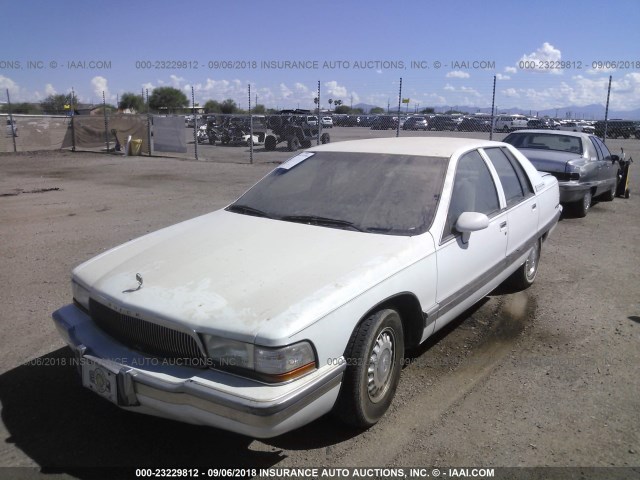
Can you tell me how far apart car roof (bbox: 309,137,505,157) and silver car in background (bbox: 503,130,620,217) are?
201 inches

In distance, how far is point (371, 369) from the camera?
2.99 m

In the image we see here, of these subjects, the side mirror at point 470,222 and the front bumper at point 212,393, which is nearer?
the front bumper at point 212,393

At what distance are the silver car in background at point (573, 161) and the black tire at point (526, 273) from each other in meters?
4.08

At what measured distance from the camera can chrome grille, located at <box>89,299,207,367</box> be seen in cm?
257

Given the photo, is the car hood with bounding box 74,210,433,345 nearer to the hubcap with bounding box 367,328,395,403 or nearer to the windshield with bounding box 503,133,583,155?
the hubcap with bounding box 367,328,395,403

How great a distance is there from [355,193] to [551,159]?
6.82m

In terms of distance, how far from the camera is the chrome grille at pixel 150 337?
2570 mm

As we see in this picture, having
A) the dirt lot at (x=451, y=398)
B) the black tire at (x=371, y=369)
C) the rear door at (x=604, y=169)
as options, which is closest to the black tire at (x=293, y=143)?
the rear door at (x=604, y=169)

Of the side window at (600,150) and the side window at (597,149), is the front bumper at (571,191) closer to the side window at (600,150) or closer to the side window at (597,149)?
the side window at (597,149)

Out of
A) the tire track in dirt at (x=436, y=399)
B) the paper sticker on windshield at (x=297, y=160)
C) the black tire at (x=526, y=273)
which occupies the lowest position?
the tire track in dirt at (x=436, y=399)

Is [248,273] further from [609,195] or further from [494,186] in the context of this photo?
[609,195]

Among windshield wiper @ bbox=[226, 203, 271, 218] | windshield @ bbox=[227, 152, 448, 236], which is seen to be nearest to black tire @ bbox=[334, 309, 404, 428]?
windshield @ bbox=[227, 152, 448, 236]

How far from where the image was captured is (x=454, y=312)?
3.73 m

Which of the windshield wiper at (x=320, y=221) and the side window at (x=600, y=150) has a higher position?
the side window at (x=600, y=150)
